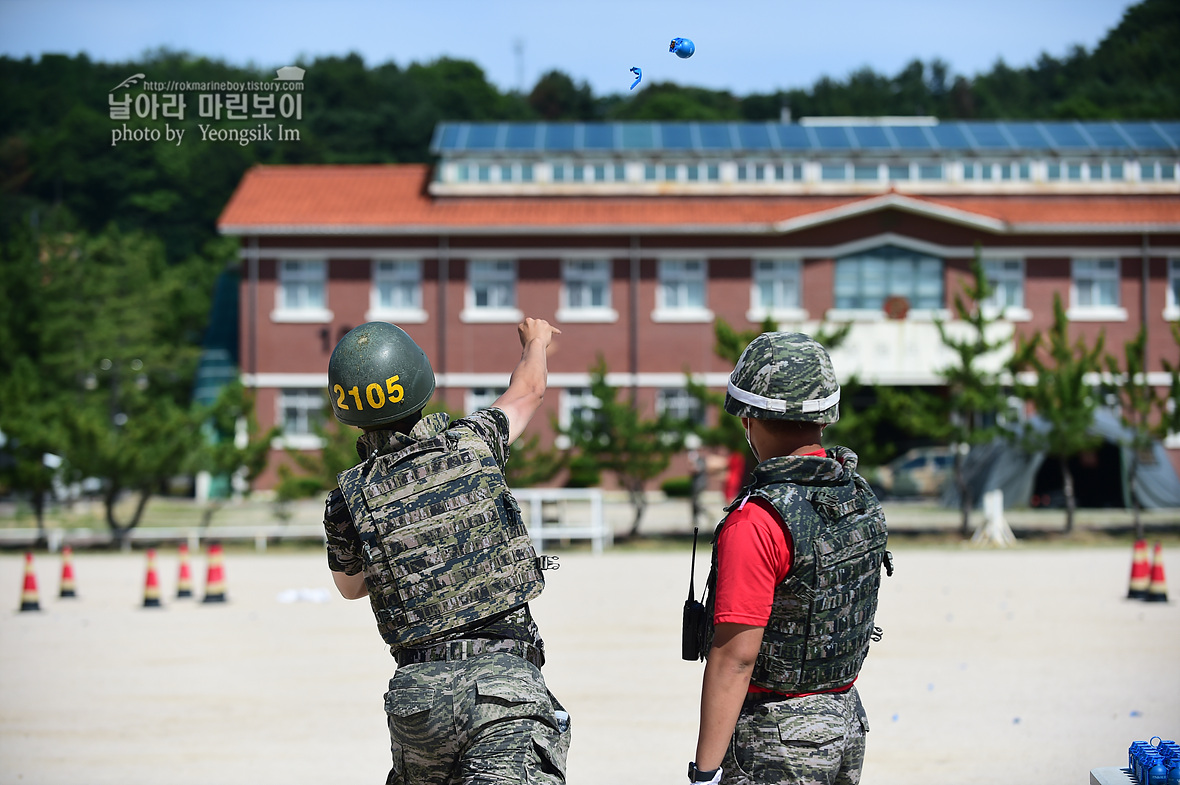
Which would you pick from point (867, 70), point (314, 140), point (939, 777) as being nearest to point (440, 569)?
point (939, 777)

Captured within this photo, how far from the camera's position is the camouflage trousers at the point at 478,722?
11.0 feet

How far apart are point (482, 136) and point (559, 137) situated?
2.46 meters

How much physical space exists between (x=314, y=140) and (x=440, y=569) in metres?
81.5

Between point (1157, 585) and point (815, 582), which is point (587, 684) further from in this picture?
point (1157, 585)

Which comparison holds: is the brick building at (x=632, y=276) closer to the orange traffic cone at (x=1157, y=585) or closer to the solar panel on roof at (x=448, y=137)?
the solar panel on roof at (x=448, y=137)

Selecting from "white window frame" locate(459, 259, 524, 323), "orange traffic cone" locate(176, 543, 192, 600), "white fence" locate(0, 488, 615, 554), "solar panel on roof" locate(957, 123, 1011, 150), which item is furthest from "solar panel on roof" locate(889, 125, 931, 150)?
"orange traffic cone" locate(176, 543, 192, 600)

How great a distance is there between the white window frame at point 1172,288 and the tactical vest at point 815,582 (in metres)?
37.6

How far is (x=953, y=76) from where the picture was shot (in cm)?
10119

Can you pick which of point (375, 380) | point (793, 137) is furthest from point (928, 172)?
point (375, 380)

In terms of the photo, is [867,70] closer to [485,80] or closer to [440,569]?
[485,80]

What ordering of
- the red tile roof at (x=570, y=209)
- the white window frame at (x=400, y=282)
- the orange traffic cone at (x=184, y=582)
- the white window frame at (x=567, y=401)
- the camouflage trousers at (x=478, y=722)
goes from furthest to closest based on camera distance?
the white window frame at (x=400, y=282) → the red tile roof at (x=570, y=209) → the white window frame at (x=567, y=401) → the orange traffic cone at (x=184, y=582) → the camouflage trousers at (x=478, y=722)

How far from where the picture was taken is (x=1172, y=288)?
37312mm

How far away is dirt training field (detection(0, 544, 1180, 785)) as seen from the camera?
7445 mm

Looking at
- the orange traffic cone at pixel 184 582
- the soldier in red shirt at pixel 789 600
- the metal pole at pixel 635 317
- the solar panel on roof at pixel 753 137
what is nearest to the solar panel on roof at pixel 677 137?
the solar panel on roof at pixel 753 137
